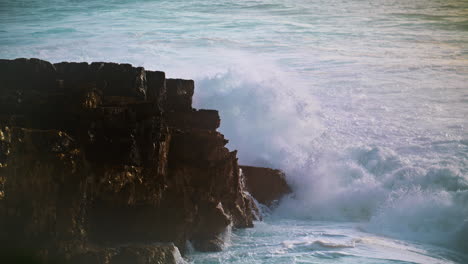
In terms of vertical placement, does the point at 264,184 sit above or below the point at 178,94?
below

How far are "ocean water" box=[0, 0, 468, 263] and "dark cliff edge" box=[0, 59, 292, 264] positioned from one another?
706 mm

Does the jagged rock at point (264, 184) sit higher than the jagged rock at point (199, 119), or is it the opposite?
the jagged rock at point (199, 119)

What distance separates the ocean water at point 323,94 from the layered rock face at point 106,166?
0.73 meters

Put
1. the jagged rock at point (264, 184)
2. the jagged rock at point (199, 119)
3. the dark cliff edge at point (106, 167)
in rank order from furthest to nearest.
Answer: the jagged rock at point (264, 184) < the jagged rock at point (199, 119) < the dark cliff edge at point (106, 167)

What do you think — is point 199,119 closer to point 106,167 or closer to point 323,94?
point 106,167

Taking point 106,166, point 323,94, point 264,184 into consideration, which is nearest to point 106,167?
point 106,166

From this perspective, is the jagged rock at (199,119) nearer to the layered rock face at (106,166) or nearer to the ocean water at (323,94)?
the layered rock face at (106,166)

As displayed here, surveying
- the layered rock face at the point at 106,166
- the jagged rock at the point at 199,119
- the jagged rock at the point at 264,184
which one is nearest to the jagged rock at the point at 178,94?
the layered rock face at the point at 106,166

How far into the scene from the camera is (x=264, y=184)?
1059 cm

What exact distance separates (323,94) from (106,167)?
12.5m

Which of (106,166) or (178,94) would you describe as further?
(178,94)

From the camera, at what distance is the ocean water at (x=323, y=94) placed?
9414 mm

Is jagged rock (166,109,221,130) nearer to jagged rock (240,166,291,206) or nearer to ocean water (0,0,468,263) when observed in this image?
ocean water (0,0,468,263)

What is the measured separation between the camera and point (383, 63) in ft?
72.3
